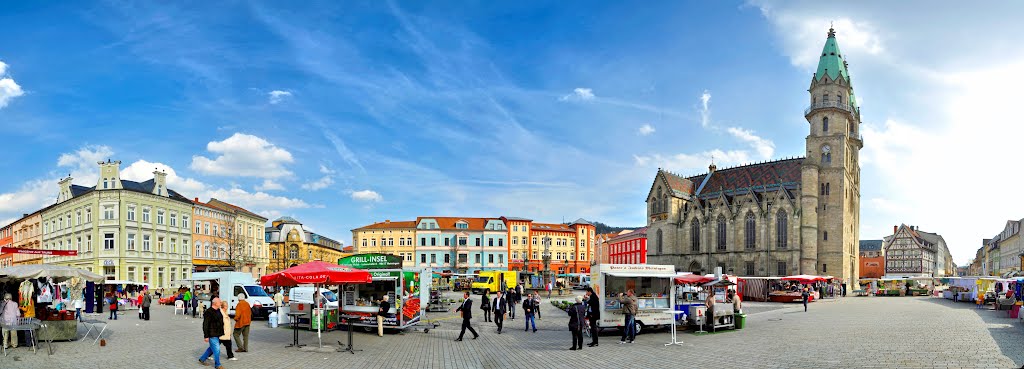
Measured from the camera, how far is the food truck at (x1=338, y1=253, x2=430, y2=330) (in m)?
21.0

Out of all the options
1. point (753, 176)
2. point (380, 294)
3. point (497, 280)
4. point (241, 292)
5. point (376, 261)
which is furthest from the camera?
point (753, 176)

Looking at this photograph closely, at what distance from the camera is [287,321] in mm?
22250

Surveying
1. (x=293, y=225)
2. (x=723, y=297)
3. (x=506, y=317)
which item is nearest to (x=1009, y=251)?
(x=723, y=297)

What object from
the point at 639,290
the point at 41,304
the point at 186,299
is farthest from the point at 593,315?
the point at 186,299

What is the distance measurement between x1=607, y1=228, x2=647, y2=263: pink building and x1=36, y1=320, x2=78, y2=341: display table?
282 ft

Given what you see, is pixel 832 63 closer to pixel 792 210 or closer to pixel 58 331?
pixel 792 210

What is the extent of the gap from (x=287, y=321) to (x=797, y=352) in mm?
15999

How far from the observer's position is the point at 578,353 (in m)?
16.8

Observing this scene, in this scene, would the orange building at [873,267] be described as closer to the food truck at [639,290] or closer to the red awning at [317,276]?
the food truck at [639,290]

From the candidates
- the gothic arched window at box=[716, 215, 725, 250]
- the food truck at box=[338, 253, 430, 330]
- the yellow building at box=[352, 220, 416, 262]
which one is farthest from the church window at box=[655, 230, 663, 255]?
the food truck at box=[338, 253, 430, 330]

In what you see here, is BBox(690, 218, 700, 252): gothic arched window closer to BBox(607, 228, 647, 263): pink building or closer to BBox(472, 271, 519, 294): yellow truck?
BBox(607, 228, 647, 263): pink building

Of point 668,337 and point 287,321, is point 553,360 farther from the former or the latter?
point 287,321

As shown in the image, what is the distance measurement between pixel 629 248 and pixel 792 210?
37.5 meters

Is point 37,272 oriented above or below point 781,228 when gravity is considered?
above
